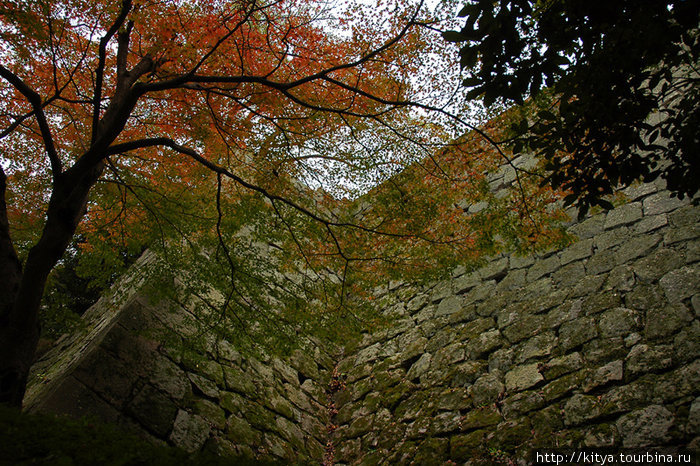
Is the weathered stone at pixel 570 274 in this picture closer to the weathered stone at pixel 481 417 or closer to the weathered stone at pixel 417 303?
the weathered stone at pixel 481 417

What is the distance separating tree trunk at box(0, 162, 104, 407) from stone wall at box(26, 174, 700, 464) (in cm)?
79

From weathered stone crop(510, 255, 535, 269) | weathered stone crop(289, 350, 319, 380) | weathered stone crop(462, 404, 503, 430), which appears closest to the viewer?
weathered stone crop(462, 404, 503, 430)

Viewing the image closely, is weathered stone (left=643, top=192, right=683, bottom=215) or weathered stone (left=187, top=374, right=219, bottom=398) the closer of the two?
weathered stone (left=643, top=192, right=683, bottom=215)

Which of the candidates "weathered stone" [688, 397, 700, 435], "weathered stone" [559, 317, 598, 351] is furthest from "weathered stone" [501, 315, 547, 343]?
"weathered stone" [688, 397, 700, 435]

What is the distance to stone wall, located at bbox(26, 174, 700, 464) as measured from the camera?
10.9 ft

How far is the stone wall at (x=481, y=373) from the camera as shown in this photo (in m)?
3.31

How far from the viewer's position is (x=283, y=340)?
394 cm

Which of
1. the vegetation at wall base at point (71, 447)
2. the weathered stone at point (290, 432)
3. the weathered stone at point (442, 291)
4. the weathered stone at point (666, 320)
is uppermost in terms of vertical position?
the weathered stone at point (442, 291)

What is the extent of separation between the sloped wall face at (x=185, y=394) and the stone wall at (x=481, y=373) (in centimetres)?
2

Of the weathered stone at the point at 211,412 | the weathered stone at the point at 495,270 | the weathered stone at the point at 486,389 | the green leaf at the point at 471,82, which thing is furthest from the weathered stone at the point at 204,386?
→ the green leaf at the point at 471,82

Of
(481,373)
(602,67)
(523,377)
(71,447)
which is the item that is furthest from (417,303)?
(71,447)

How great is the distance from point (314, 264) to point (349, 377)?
2.72m

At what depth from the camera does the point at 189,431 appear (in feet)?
12.9

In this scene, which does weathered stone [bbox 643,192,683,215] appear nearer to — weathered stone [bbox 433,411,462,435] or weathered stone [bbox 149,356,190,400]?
weathered stone [bbox 433,411,462,435]
